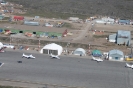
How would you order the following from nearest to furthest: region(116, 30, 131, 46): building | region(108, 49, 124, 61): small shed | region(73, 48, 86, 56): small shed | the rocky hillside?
region(108, 49, 124, 61): small shed < region(73, 48, 86, 56): small shed < region(116, 30, 131, 46): building < the rocky hillside

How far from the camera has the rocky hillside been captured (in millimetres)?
64438

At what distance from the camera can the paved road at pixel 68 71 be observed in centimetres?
2764

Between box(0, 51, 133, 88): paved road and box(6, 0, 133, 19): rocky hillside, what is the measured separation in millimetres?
31441

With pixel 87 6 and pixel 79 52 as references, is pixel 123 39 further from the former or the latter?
pixel 87 6

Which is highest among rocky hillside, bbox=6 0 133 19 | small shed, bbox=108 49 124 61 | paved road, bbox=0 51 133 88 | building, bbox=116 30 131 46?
rocky hillside, bbox=6 0 133 19

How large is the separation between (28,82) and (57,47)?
991 centimetres

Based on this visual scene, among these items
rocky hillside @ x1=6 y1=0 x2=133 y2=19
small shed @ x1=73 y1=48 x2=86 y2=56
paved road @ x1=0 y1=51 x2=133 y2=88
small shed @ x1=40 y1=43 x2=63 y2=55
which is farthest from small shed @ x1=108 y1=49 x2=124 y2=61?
rocky hillside @ x1=6 y1=0 x2=133 y2=19

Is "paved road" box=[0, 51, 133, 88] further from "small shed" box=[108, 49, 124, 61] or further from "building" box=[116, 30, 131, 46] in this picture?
"building" box=[116, 30, 131, 46]

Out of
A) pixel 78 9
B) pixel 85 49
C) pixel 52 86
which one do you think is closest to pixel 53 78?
pixel 52 86

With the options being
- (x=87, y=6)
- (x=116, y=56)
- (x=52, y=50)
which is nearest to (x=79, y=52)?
(x=52, y=50)

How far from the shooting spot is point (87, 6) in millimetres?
70625

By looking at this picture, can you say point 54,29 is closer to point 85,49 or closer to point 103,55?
point 85,49

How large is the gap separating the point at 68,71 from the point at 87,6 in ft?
140

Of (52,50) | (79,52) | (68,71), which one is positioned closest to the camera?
(68,71)
